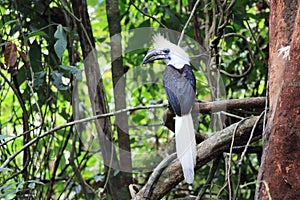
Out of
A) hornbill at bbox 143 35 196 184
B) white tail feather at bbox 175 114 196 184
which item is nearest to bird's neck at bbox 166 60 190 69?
hornbill at bbox 143 35 196 184

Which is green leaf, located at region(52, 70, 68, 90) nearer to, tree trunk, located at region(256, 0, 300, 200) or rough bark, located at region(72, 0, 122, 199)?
rough bark, located at region(72, 0, 122, 199)

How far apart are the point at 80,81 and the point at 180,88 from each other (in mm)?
804

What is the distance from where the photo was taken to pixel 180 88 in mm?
1365

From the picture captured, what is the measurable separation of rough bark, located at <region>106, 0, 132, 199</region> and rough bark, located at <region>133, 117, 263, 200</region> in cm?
50

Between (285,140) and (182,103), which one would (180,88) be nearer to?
(182,103)

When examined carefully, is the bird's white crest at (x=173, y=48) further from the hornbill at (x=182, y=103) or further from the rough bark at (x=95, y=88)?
the rough bark at (x=95, y=88)

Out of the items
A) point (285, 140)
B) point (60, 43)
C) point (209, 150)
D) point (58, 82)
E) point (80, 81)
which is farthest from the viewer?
point (80, 81)

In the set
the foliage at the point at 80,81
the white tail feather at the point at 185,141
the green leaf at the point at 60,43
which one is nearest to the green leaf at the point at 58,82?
the foliage at the point at 80,81

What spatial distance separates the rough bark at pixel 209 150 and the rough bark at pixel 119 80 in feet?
1.63

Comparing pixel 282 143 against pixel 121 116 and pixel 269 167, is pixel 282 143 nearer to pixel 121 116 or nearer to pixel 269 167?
pixel 269 167

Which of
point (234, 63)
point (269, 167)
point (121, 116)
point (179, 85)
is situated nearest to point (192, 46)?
point (234, 63)

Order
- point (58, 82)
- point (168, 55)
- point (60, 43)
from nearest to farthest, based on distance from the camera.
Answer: point (168, 55) < point (60, 43) < point (58, 82)

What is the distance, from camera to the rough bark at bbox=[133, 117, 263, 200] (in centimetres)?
132

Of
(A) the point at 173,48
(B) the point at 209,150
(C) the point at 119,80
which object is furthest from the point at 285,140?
(C) the point at 119,80
